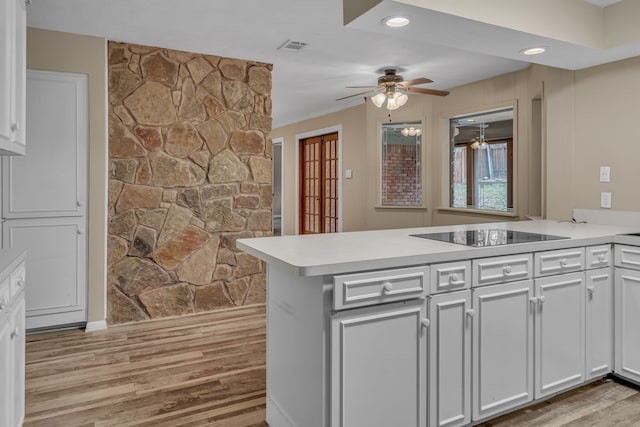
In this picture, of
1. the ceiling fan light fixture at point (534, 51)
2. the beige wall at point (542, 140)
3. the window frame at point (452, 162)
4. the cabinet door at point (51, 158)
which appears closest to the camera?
the ceiling fan light fixture at point (534, 51)

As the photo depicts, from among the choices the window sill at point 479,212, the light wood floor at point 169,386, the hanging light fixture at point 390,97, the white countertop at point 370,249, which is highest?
the hanging light fixture at point 390,97

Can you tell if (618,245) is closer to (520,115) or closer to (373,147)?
(520,115)

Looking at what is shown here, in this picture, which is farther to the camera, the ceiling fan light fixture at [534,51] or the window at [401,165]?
the window at [401,165]

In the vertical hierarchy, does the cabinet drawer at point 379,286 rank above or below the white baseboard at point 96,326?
above

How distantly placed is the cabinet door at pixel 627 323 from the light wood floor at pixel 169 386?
0.12 m

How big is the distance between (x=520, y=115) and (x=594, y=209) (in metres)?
1.63

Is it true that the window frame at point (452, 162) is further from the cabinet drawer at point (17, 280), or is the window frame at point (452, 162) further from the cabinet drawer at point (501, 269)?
the cabinet drawer at point (17, 280)

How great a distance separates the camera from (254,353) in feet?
9.93

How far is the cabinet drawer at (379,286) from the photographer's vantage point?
1.63m

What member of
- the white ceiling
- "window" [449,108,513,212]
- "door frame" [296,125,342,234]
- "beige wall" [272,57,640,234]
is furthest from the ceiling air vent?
"door frame" [296,125,342,234]

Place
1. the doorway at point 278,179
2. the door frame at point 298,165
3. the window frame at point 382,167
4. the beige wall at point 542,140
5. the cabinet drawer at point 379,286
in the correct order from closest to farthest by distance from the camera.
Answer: the cabinet drawer at point 379,286, the beige wall at point 542,140, the window frame at point 382,167, the door frame at point 298,165, the doorway at point 278,179

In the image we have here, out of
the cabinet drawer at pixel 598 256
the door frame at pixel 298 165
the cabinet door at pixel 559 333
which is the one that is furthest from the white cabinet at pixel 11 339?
the door frame at pixel 298 165

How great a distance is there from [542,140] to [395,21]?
Result: 2162mm

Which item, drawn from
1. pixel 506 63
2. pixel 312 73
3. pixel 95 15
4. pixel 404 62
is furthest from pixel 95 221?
pixel 506 63
